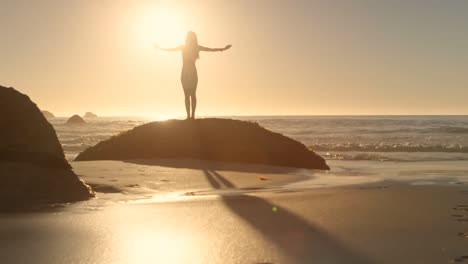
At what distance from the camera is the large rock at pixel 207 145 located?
1247cm

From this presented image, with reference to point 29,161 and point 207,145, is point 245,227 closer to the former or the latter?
point 29,161

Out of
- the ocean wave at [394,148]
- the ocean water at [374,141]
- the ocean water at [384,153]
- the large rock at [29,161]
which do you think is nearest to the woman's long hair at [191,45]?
the ocean water at [384,153]

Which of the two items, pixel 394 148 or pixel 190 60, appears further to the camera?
pixel 394 148

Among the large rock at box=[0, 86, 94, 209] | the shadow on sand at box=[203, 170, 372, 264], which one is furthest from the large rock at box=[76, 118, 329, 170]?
the shadow on sand at box=[203, 170, 372, 264]

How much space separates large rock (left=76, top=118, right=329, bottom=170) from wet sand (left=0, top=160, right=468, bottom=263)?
563 centimetres

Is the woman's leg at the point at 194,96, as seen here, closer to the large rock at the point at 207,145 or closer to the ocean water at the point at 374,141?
the large rock at the point at 207,145

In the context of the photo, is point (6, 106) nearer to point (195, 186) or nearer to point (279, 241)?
point (195, 186)

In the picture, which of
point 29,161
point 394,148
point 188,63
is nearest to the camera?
point 29,161

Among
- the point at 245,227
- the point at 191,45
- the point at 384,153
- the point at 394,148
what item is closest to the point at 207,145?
the point at 191,45

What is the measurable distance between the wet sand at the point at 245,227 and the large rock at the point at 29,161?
0.46 m

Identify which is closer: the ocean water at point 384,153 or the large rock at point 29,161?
the large rock at point 29,161

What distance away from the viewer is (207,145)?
1276 cm

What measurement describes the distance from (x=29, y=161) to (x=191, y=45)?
7.51 meters

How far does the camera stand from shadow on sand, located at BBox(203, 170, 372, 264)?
3.11 meters
